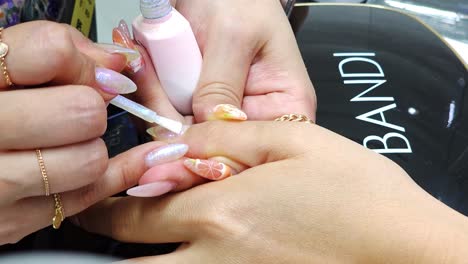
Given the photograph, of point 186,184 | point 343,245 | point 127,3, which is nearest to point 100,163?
point 186,184

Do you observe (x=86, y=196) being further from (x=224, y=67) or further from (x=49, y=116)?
(x=224, y=67)

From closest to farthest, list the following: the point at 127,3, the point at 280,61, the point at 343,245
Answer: the point at 343,245 → the point at 280,61 → the point at 127,3

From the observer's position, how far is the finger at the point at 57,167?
1.57ft

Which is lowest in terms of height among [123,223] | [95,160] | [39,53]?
[123,223]

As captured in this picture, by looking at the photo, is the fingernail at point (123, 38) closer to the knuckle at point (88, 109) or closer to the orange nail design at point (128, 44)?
the orange nail design at point (128, 44)

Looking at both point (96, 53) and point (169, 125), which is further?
A: point (169, 125)

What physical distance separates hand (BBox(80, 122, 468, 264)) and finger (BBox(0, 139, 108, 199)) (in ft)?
0.31

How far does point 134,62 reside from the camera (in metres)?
0.65

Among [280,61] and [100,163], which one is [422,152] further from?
[100,163]

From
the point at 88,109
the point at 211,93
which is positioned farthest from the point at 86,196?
the point at 211,93

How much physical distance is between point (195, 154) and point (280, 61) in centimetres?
25

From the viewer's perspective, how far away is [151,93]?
27.5 inches

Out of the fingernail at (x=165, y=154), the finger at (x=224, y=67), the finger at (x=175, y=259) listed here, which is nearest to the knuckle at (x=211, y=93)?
the finger at (x=224, y=67)

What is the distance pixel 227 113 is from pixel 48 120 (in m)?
0.24
